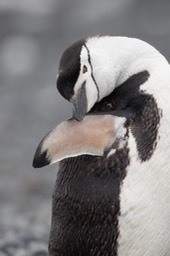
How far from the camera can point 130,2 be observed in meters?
A: 14.3

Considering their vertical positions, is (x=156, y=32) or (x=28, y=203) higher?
(x=156, y=32)

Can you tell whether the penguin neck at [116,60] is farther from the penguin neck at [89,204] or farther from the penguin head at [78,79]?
the penguin neck at [89,204]

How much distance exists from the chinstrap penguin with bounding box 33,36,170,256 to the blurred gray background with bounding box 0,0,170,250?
2.50 meters

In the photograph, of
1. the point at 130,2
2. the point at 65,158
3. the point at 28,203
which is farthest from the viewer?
the point at 130,2

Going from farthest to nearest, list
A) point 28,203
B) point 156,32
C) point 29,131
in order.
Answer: point 156,32 → point 29,131 → point 28,203

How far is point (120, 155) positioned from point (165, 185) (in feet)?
0.82

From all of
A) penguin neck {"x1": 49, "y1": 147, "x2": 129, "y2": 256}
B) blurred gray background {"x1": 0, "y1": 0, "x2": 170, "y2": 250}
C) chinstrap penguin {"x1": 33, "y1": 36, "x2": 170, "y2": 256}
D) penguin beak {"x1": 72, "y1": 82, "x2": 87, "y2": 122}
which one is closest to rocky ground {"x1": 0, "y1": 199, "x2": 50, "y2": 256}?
blurred gray background {"x1": 0, "y1": 0, "x2": 170, "y2": 250}

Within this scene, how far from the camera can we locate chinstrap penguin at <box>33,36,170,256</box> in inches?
188

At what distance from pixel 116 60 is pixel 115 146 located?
405 mm

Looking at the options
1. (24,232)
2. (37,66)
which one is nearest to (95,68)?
(24,232)

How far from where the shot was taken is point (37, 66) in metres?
12.5

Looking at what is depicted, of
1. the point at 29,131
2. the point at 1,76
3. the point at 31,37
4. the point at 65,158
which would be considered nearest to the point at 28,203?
the point at 29,131

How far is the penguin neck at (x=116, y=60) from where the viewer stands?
4.77 metres

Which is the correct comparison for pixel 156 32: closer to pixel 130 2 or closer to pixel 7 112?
pixel 130 2
